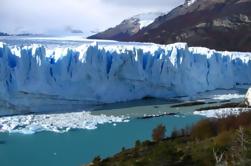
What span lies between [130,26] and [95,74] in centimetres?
5178

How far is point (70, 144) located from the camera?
10.4 m

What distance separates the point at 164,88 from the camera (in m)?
17.8

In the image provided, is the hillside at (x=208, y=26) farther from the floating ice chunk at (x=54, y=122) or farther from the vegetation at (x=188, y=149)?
the vegetation at (x=188, y=149)

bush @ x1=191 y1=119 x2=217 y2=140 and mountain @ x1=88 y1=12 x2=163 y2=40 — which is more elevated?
mountain @ x1=88 y1=12 x2=163 y2=40

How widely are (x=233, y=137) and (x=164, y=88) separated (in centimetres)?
1035

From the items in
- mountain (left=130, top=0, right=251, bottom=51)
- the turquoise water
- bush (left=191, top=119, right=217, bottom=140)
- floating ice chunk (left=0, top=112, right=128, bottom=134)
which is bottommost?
the turquoise water

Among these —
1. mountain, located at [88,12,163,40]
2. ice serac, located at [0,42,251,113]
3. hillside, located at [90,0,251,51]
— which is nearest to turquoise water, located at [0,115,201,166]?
ice serac, located at [0,42,251,113]

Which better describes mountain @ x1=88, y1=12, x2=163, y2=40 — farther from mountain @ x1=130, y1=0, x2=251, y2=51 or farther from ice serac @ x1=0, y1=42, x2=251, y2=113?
ice serac @ x1=0, y1=42, x2=251, y2=113

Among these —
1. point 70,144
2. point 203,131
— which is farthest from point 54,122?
point 203,131

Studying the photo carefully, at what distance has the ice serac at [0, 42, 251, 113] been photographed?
571 inches

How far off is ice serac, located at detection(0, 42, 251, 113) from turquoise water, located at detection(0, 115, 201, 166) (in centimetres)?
318

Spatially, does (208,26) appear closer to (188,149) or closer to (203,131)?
(203,131)

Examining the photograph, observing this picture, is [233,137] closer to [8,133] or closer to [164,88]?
[8,133]

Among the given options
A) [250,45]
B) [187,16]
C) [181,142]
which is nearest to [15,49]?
[181,142]
